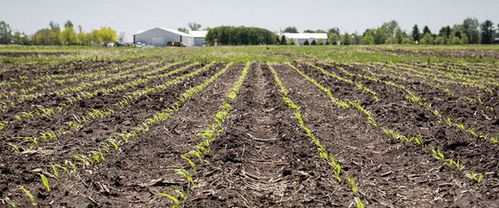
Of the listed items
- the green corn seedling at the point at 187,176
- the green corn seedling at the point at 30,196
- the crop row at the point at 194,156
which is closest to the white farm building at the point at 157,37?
the crop row at the point at 194,156

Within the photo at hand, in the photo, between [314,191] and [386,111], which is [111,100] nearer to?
[386,111]

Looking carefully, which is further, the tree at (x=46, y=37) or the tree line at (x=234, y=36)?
the tree line at (x=234, y=36)

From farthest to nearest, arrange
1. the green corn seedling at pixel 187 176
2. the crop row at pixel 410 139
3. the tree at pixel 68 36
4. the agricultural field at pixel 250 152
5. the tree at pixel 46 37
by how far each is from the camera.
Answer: the tree at pixel 46 37 → the tree at pixel 68 36 → the crop row at pixel 410 139 → the green corn seedling at pixel 187 176 → the agricultural field at pixel 250 152

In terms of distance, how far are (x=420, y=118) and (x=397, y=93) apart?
12.1ft

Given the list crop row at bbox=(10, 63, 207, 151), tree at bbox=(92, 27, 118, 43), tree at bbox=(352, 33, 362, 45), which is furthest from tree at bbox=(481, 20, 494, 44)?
crop row at bbox=(10, 63, 207, 151)

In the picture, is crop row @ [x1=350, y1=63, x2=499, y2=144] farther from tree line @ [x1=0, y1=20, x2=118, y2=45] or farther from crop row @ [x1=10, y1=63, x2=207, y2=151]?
tree line @ [x1=0, y1=20, x2=118, y2=45]

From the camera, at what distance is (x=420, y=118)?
27.0ft

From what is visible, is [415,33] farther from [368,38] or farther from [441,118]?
[441,118]

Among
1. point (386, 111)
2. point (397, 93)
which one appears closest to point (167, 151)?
point (386, 111)

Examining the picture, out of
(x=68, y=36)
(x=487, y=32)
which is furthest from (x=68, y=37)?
(x=487, y=32)

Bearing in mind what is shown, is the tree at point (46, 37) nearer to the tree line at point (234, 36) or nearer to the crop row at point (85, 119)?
the tree line at point (234, 36)

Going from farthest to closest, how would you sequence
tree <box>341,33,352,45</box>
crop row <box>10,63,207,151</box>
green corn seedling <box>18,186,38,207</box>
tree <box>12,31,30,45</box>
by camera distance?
tree <box>12,31,30,45</box>
tree <box>341,33,352,45</box>
crop row <box>10,63,207,151</box>
green corn seedling <box>18,186,38,207</box>

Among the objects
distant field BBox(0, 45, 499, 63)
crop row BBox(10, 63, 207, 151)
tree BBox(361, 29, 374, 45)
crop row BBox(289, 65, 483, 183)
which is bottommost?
crop row BBox(289, 65, 483, 183)

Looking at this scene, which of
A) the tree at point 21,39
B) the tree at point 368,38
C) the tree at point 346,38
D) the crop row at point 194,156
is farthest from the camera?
the tree at point 21,39
